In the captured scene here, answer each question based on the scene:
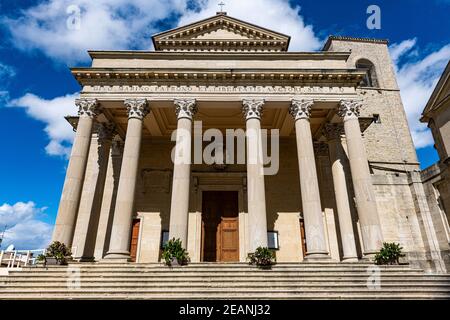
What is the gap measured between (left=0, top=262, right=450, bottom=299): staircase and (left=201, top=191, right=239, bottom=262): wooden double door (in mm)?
6714

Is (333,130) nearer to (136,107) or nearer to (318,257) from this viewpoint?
(318,257)

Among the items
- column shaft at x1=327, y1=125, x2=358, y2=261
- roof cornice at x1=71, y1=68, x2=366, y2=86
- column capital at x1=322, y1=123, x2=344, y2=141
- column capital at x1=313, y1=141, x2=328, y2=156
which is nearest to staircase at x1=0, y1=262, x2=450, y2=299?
column shaft at x1=327, y1=125, x2=358, y2=261

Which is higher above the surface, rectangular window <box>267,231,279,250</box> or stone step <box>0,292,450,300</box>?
rectangular window <box>267,231,279,250</box>

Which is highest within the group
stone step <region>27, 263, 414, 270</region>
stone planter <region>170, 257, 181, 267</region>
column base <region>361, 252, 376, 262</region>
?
column base <region>361, 252, 376, 262</region>

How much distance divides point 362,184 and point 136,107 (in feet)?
40.6

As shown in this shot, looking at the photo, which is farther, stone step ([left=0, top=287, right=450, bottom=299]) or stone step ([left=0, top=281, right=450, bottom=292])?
stone step ([left=0, top=281, right=450, bottom=292])

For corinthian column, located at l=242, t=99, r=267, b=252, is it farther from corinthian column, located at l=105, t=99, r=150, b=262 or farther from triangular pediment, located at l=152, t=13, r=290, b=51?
triangular pediment, located at l=152, t=13, r=290, b=51

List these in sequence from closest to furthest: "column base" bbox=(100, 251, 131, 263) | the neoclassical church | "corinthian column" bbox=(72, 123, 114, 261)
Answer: "column base" bbox=(100, 251, 131, 263) → the neoclassical church → "corinthian column" bbox=(72, 123, 114, 261)

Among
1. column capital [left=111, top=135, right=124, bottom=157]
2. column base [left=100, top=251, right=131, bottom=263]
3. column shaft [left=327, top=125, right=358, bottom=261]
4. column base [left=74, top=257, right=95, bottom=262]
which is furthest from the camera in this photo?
column capital [left=111, top=135, right=124, bottom=157]

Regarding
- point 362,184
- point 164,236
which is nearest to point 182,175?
point 164,236

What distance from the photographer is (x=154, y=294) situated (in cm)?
1041

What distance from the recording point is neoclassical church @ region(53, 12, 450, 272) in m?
14.6

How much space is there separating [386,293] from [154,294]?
8061 mm

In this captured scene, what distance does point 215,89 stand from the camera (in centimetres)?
1644
